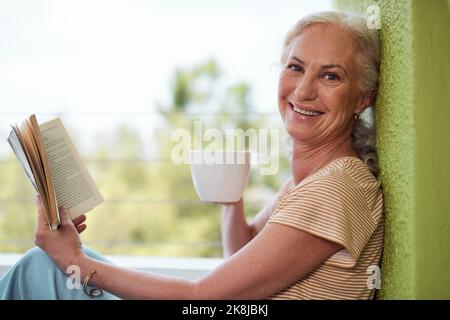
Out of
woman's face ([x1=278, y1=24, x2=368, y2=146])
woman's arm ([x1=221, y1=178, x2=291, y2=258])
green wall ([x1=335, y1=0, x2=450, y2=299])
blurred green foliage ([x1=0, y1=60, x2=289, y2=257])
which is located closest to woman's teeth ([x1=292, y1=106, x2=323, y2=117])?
woman's face ([x1=278, y1=24, x2=368, y2=146])

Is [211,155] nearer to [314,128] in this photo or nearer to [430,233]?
[314,128]

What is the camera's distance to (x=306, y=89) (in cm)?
122

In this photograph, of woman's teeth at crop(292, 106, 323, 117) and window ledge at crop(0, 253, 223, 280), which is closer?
woman's teeth at crop(292, 106, 323, 117)

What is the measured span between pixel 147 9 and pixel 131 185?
17.2 feet

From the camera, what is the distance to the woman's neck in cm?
129

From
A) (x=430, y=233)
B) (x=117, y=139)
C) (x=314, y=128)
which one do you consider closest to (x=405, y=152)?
(x=430, y=233)

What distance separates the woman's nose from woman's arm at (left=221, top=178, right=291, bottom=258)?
0.46m

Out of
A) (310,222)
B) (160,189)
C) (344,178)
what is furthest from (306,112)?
(160,189)

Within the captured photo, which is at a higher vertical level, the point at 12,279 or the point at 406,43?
the point at 406,43

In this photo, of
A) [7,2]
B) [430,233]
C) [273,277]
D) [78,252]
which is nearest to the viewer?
[430,233]

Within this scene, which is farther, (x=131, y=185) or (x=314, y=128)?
(x=131, y=185)

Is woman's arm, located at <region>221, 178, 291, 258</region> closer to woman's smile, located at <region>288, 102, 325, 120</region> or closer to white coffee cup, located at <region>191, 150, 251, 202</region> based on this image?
white coffee cup, located at <region>191, 150, 251, 202</region>

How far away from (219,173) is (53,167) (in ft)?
1.36
